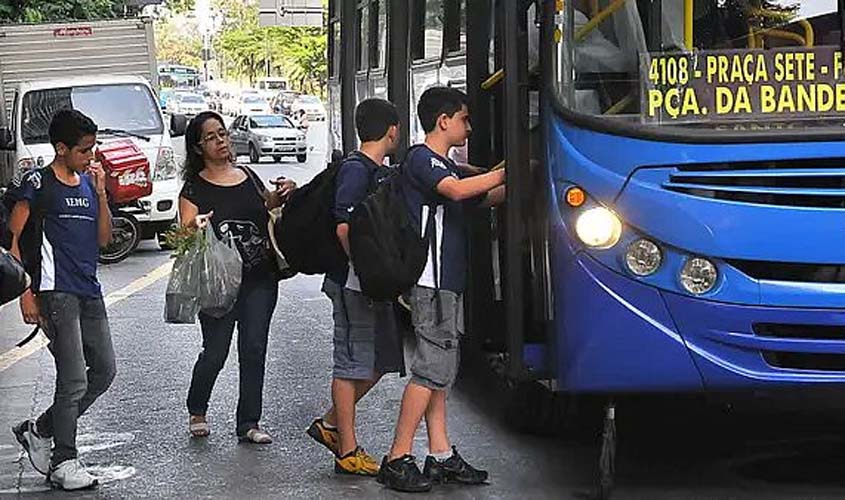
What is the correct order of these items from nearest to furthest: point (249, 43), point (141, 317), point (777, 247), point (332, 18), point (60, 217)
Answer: point (777, 247)
point (60, 217)
point (141, 317)
point (332, 18)
point (249, 43)

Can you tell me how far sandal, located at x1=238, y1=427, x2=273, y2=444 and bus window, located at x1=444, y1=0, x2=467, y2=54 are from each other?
2.23m

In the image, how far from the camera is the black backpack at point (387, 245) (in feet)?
22.0

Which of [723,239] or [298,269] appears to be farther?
[298,269]

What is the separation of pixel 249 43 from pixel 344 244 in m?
93.3

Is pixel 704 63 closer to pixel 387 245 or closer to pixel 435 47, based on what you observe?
pixel 387 245

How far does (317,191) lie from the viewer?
730 cm

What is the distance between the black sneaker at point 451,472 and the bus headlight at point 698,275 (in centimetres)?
151

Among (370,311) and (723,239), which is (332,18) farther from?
(723,239)

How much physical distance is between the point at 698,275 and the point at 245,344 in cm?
281

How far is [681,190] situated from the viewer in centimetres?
607

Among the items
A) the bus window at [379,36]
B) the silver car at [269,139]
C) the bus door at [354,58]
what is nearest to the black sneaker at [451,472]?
the bus door at [354,58]

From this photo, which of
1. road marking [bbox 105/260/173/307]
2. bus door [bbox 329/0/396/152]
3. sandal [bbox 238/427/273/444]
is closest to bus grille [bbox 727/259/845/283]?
sandal [bbox 238/427/273/444]

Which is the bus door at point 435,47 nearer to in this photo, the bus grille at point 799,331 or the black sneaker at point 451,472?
the black sneaker at point 451,472

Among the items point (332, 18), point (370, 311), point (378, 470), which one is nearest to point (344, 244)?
point (370, 311)
